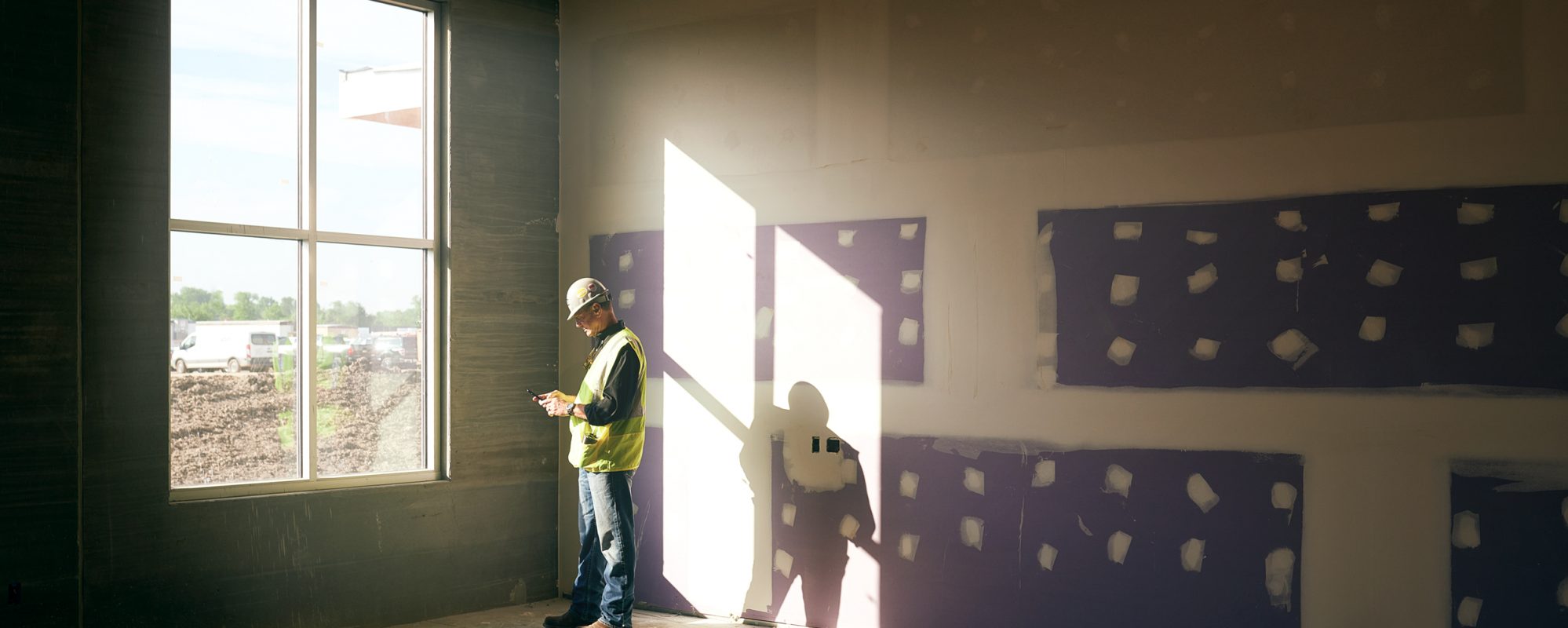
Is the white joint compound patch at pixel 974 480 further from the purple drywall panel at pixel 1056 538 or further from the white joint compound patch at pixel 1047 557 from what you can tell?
the white joint compound patch at pixel 1047 557

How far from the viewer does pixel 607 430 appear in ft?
15.7

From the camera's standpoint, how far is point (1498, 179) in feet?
12.4

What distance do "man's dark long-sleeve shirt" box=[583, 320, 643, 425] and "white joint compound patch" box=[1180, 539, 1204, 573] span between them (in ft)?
7.49

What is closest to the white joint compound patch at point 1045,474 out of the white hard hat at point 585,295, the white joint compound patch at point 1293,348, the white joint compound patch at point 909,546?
the white joint compound patch at point 909,546

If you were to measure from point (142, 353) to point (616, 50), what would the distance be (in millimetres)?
2632

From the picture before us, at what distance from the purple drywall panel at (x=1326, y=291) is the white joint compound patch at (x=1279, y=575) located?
62 centimetres

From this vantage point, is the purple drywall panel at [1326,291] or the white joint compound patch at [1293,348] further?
the white joint compound patch at [1293,348]

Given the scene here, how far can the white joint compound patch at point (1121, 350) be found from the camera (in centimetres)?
436

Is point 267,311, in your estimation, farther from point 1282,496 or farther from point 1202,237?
point 1282,496

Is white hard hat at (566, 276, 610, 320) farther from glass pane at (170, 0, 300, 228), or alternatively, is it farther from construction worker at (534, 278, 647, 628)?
glass pane at (170, 0, 300, 228)

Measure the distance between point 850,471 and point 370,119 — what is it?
279cm

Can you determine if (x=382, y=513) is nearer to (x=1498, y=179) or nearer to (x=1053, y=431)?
(x=1053, y=431)

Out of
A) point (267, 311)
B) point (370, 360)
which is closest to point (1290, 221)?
point (370, 360)

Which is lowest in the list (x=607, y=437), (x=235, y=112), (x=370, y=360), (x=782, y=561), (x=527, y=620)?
(x=527, y=620)
